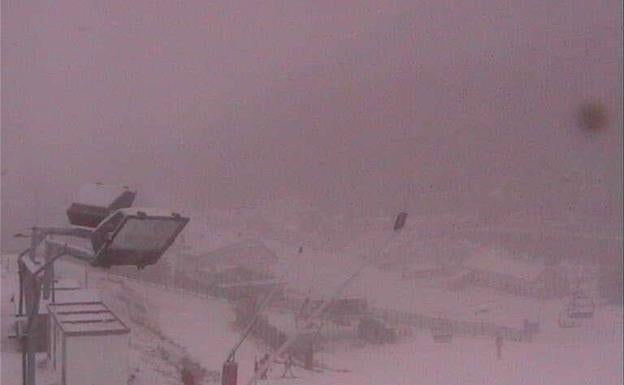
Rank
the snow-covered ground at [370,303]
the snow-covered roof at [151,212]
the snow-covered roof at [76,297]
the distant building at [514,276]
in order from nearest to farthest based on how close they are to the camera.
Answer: the snow-covered roof at [151,212]
the snow-covered roof at [76,297]
the snow-covered ground at [370,303]
the distant building at [514,276]

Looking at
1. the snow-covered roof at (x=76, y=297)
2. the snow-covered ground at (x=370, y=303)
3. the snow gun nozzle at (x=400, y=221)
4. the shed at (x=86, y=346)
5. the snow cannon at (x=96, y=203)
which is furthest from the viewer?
the snow gun nozzle at (x=400, y=221)

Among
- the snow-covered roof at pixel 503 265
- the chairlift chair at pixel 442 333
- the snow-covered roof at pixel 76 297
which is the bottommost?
the chairlift chair at pixel 442 333

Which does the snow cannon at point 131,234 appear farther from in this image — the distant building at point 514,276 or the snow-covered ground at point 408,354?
the distant building at point 514,276

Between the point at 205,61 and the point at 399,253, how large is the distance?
0.86 metres

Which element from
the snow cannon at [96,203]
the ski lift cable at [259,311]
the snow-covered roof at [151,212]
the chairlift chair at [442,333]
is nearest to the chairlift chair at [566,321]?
the chairlift chair at [442,333]

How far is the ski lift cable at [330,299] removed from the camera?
2330 mm

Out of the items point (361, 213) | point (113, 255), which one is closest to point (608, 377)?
point (361, 213)

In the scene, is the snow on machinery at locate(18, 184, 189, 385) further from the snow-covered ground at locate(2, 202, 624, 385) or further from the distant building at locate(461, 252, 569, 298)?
the distant building at locate(461, 252, 569, 298)

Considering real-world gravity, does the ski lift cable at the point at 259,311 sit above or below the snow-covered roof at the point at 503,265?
below

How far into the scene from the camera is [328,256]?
257 centimetres

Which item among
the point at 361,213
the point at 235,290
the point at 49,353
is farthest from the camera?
the point at 361,213

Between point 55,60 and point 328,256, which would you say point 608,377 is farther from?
point 55,60

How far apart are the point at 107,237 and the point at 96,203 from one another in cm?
28

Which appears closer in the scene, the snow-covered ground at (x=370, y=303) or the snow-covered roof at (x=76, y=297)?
the snow-covered roof at (x=76, y=297)
